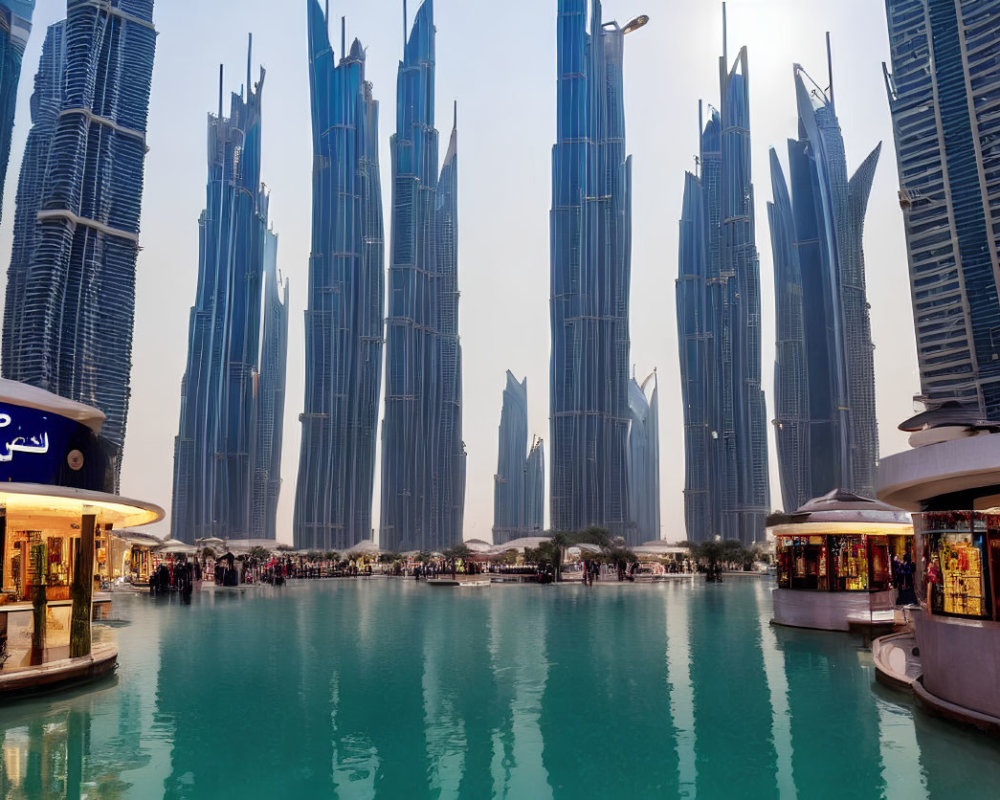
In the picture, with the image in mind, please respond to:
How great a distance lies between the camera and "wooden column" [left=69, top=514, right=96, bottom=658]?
13266mm

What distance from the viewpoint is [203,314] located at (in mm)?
157500

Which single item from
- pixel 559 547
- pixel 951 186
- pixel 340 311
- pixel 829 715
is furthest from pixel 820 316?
pixel 829 715

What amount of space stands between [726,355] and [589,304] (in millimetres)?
39641

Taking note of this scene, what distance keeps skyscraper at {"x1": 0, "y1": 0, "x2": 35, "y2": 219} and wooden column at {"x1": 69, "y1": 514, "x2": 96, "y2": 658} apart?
11170 cm

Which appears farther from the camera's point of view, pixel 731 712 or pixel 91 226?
pixel 91 226

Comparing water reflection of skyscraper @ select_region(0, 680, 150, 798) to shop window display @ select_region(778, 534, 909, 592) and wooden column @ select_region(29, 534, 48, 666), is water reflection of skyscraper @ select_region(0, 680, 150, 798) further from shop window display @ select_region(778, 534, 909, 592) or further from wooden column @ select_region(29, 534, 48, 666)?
shop window display @ select_region(778, 534, 909, 592)

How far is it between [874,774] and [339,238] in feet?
468

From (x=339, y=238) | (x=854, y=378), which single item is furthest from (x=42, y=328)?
(x=854, y=378)

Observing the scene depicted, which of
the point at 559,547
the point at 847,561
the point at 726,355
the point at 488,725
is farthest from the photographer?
the point at 726,355

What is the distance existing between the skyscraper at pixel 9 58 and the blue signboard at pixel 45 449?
111 metres

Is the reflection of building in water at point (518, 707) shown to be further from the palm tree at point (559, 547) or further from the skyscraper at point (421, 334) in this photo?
the skyscraper at point (421, 334)

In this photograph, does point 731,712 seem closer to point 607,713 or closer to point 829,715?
point 829,715

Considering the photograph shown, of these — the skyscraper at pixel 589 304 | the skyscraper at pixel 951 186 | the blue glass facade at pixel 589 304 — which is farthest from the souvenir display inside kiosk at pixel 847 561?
the blue glass facade at pixel 589 304

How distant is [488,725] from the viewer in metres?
10.0
